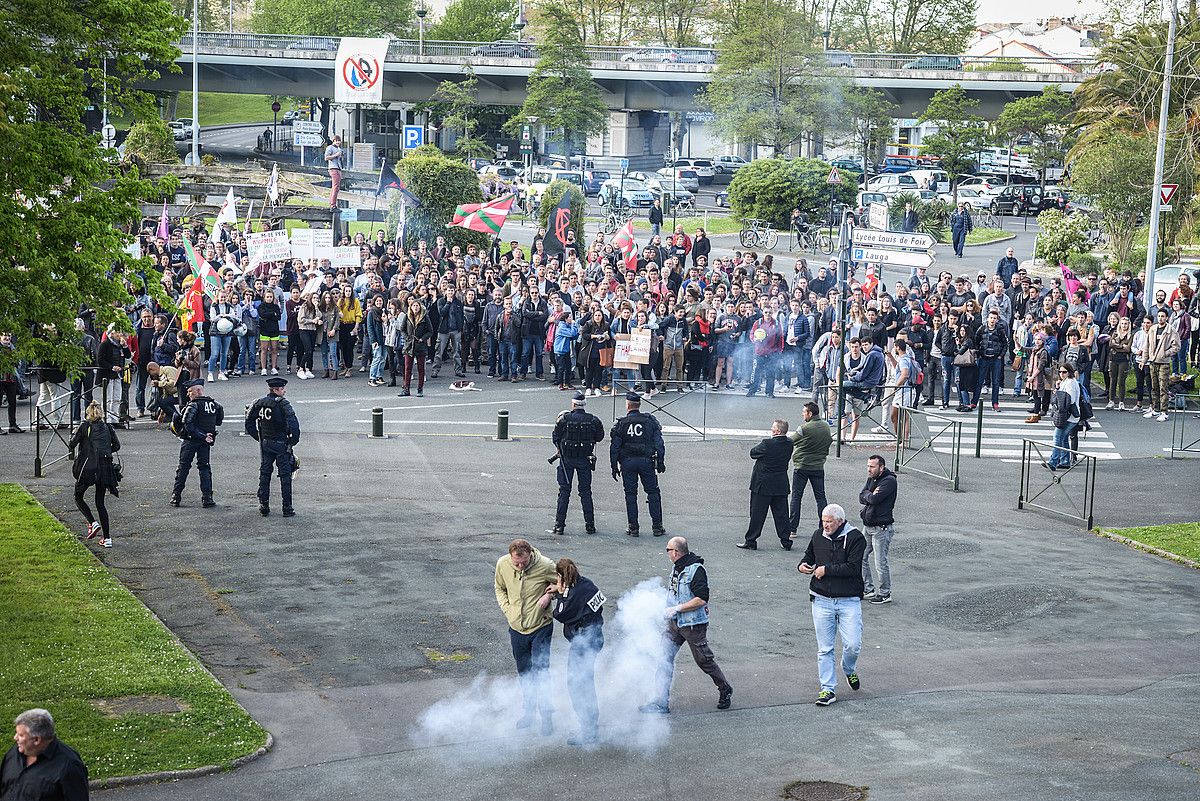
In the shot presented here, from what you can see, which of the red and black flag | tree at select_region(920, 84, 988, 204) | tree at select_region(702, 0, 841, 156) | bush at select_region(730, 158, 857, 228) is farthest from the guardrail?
the red and black flag

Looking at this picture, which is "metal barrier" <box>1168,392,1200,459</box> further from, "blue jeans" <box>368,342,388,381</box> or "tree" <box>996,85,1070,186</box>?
"tree" <box>996,85,1070,186</box>

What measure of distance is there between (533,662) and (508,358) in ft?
58.5

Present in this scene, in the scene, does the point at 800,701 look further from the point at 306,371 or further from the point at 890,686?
the point at 306,371

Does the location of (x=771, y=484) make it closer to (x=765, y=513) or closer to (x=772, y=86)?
(x=765, y=513)

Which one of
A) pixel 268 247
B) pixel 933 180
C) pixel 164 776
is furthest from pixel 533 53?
pixel 164 776

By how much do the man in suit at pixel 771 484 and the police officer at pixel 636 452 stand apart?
3.85 feet

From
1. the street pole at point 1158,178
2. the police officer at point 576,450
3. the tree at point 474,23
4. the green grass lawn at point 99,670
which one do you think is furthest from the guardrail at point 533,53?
the green grass lawn at point 99,670

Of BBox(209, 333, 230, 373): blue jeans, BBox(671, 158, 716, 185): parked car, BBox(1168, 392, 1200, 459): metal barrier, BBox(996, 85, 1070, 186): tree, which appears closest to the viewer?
BBox(1168, 392, 1200, 459): metal barrier

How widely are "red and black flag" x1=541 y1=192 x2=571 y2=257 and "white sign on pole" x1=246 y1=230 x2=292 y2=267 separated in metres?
9.07

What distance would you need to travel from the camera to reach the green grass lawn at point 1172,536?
17.5 m

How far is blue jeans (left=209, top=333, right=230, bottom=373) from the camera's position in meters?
27.6

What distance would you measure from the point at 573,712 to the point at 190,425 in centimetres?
865

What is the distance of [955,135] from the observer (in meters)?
68.6

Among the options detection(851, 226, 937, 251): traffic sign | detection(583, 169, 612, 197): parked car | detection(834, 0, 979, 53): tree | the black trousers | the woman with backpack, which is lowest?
the black trousers
